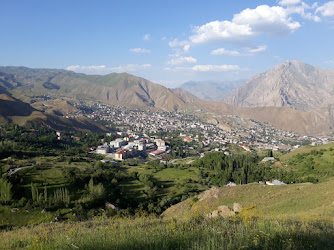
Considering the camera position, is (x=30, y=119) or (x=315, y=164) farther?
(x=30, y=119)

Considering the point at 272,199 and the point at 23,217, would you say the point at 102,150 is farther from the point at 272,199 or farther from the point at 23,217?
the point at 272,199

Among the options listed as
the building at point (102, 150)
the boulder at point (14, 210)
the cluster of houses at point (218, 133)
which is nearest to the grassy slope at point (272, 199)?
the boulder at point (14, 210)

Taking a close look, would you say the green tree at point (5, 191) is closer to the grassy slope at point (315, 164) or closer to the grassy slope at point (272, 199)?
the grassy slope at point (272, 199)

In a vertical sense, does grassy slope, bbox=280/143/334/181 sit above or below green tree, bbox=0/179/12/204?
below

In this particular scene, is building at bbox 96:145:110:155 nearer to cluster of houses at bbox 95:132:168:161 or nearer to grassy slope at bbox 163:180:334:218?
cluster of houses at bbox 95:132:168:161

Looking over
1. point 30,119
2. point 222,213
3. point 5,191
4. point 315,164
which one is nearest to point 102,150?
point 30,119

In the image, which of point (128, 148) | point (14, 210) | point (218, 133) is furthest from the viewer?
point (218, 133)

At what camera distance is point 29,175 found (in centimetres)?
2692

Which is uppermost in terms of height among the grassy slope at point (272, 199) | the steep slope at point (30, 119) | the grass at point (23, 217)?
the steep slope at point (30, 119)

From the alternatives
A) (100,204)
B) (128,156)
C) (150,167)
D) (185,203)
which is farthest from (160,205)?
(128,156)

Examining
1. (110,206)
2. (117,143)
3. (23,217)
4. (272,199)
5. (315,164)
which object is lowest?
(117,143)

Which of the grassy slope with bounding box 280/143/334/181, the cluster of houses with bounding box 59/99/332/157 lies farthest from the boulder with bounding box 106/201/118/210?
the cluster of houses with bounding box 59/99/332/157

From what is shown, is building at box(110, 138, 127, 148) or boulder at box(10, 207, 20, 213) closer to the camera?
boulder at box(10, 207, 20, 213)

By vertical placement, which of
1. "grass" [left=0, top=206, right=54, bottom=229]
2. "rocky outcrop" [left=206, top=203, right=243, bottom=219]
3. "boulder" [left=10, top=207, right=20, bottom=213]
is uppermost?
"rocky outcrop" [left=206, top=203, right=243, bottom=219]
